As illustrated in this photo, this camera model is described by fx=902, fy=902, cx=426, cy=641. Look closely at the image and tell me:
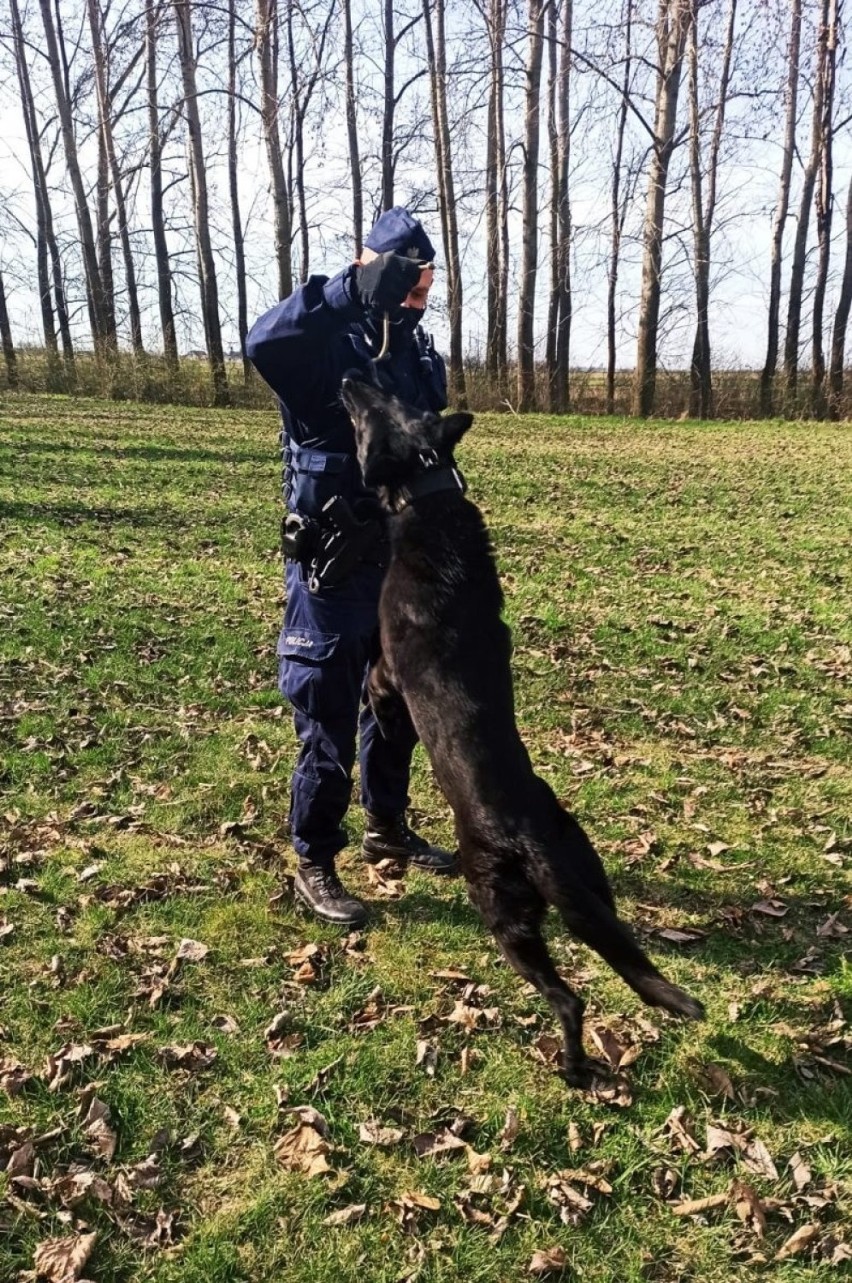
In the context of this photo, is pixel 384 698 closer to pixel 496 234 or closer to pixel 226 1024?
pixel 226 1024

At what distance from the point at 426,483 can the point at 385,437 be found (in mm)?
228

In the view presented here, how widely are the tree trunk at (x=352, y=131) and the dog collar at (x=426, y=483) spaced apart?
87.0ft

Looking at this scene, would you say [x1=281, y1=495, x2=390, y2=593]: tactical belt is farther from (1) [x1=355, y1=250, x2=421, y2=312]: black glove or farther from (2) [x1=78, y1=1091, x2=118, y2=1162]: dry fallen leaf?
(2) [x1=78, y1=1091, x2=118, y2=1162]: dry fallen leaf

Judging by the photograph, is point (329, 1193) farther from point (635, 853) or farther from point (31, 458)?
point (31, 458)

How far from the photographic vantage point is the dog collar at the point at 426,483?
339 centimetres

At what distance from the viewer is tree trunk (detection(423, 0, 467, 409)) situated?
83.3 ft

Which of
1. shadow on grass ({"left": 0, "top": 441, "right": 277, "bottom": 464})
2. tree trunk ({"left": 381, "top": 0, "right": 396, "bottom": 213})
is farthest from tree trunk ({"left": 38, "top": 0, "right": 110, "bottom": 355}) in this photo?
shadow on grass ({"left": 0, "top": 441, "right": 277, "bottom": 464})

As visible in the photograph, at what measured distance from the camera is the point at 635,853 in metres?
4.36

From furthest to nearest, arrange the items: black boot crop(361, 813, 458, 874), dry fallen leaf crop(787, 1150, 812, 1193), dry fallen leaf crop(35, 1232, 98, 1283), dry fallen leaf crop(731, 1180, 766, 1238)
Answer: black boot crop(361, 813, 458, 874) → dry fallen leaf crop(787, 1150, 812, 1193) → dry fallen leaf crop(731, 1180, 766, 1238) → dry fallen leaf crop(35, 1232, 98, 1283)

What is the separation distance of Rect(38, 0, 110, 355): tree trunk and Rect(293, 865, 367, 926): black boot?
81.8 ft

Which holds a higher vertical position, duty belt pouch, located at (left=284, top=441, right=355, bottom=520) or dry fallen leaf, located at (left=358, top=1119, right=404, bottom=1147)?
duty belt pouch, located at (left=284, top=441, right=355, bottom=520)

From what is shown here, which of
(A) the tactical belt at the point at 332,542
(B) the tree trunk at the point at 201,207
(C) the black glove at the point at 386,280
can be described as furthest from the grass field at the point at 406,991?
(B) the tree trunk at the point at 201,207

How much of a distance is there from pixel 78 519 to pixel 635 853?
8.66 meters

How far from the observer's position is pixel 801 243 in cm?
2611
